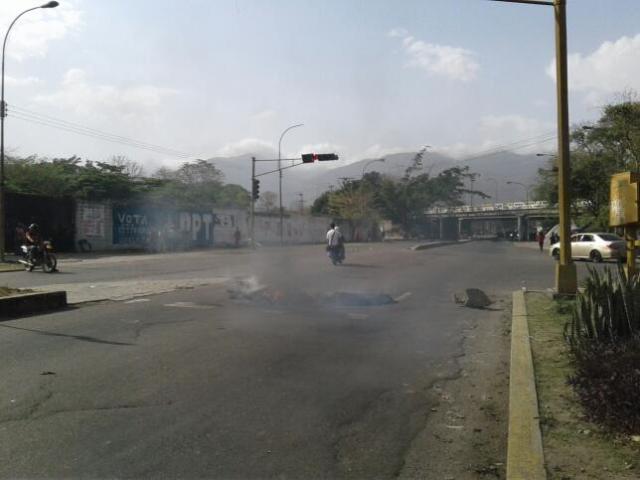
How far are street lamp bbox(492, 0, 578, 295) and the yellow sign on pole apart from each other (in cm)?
288

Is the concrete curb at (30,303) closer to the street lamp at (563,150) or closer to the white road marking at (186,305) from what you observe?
the white road marking at (186,305)

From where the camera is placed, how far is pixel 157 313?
9445 millimetres

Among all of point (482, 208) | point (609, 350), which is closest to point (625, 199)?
point (609, 350)

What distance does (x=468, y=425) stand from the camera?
4465 millimetres

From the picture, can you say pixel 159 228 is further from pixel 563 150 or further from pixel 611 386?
pixel 611 386

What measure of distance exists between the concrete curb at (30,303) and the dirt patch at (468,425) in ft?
22.4

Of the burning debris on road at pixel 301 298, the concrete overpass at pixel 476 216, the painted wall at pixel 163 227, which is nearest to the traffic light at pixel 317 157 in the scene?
the painted wall at pixel 163 227

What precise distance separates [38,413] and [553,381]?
166 inches

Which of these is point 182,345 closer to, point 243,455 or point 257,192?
point 243,455

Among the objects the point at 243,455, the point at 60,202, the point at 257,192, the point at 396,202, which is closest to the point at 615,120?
the point at 257,192

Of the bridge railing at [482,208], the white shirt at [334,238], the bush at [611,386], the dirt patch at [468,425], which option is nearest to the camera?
the dirt patch at [468,425]

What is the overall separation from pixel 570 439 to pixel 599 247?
24.9 m

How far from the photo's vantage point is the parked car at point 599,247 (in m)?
25.8

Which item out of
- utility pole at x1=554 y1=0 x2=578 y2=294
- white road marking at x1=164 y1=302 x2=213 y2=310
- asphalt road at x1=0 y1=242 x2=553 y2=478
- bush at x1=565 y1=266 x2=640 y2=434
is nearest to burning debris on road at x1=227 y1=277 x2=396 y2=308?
asphalt road at x1=0 y1=242 x2=553 y2=478
